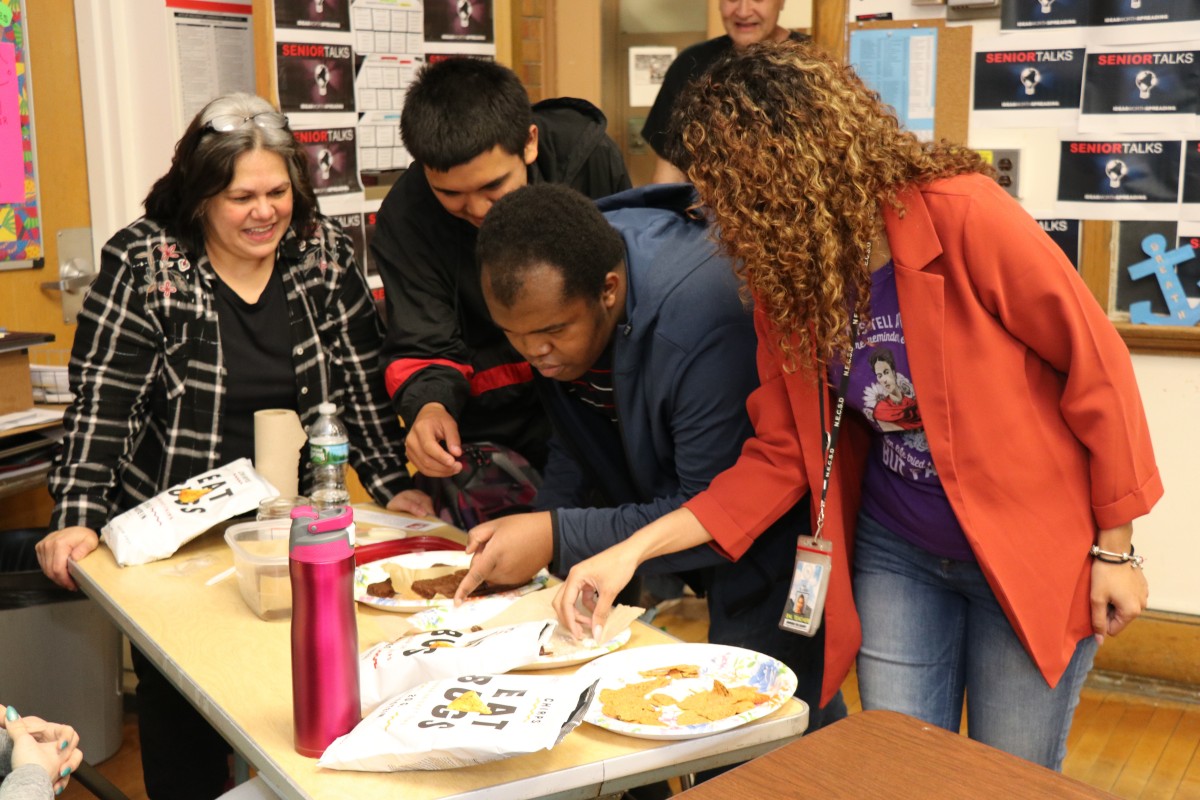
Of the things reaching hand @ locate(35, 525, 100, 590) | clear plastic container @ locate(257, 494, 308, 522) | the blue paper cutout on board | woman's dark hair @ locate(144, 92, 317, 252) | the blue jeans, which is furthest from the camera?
the blue paper cutout on board

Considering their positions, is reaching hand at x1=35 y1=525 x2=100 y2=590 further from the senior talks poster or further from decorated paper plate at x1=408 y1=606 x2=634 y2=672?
the senior talks poster

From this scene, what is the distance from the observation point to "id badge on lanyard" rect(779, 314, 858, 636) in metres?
1.62

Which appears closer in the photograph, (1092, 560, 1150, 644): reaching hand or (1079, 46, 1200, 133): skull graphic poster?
(1092, 560, 1150, 644): reaching hand

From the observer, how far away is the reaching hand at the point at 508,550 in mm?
1651

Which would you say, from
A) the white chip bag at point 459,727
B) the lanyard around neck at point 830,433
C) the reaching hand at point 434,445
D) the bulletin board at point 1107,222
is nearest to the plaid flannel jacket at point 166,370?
the reaching hand at point 434,445

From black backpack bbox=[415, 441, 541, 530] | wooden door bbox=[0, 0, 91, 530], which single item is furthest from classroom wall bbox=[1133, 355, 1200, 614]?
wooden door bbox=[0, 0, 91, 530]

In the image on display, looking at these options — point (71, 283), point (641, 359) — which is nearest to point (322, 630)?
point (641, 359)

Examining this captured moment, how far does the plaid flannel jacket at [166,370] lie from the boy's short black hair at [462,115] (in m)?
0.31

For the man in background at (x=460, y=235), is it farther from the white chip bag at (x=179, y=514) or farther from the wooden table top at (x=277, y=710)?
the wooden table top at (x=277, y=710)

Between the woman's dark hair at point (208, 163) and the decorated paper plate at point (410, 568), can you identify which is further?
the woman's dark hair at point (208, 163)

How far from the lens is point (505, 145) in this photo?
2.08m

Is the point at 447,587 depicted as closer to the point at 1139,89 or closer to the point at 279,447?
the point at 279,447

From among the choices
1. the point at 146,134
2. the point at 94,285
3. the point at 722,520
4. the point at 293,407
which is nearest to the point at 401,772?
the point at 722,520

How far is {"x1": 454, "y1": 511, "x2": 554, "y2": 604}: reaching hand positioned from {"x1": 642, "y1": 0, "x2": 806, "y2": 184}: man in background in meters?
1.35
